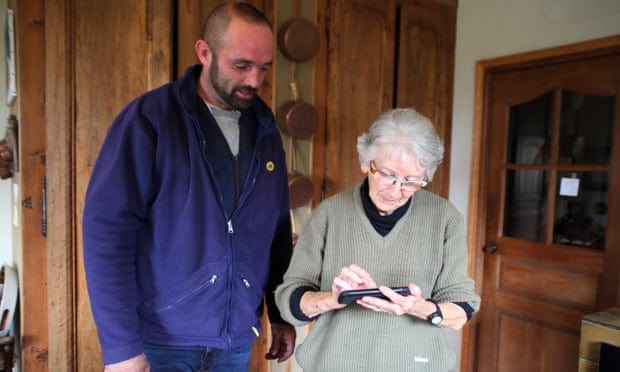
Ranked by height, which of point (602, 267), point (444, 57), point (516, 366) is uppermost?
point (444, 57)

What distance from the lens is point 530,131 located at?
230 cm

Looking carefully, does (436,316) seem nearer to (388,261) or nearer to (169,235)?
(388,261)

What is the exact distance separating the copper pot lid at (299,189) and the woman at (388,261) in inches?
34.2

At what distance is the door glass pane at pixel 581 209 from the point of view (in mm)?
2043

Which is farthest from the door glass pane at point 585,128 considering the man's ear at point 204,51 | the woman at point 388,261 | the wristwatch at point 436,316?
the man's ear at point 204,51

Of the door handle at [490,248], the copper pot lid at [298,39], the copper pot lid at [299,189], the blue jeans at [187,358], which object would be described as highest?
the copper pot lid at [298,39]

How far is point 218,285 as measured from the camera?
1146 mm

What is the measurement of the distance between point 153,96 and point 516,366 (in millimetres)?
2275

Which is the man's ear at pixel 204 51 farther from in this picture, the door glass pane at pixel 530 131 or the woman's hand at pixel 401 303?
the door glass pane at pixel 530 131

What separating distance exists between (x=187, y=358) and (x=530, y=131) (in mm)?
2018

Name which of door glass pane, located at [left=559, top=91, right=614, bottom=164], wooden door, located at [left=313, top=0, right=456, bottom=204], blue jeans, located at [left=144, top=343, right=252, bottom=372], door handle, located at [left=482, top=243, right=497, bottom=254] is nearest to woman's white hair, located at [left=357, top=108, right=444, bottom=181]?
blue jeans, located at [left=144, top=343, right=252, bottom=372]

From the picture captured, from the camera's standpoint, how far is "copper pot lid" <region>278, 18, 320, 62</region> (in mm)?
1933

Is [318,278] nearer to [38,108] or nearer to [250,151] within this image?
[250,151]


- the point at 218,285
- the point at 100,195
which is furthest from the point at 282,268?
the point at 100,195
